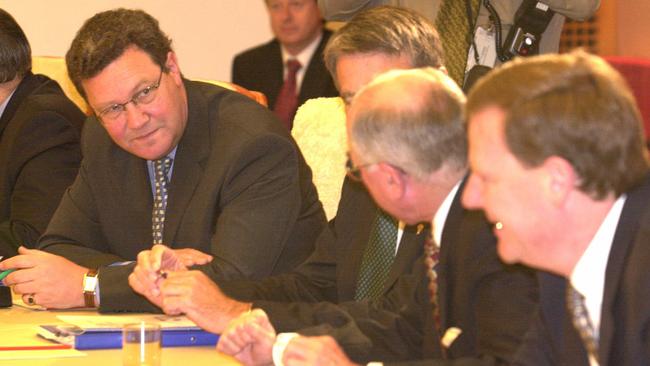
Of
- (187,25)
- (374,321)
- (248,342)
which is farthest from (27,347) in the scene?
(187,25)

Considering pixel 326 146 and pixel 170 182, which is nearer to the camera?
pixel 170 182

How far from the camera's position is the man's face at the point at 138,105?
3.42m

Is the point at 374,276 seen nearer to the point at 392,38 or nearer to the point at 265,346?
the point at 265,346

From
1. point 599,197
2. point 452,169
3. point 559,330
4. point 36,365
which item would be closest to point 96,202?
point 36,365

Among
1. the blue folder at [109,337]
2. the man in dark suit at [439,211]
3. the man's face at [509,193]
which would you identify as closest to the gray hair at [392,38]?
the man in dark suit at [439,211]

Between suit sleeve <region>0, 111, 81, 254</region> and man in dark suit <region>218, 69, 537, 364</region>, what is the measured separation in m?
1.65

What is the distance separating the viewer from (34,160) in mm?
4102

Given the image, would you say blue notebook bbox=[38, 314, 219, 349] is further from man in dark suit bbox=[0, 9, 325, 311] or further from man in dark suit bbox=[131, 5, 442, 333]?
man in dark suit bbox=[0, 9, 325, 311]

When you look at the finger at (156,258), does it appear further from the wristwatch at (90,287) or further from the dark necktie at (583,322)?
the dark necktie at (583,322)

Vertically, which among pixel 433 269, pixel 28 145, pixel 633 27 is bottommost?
pixel 633 27

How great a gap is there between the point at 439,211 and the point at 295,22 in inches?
143

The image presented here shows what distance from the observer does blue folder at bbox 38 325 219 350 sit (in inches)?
105

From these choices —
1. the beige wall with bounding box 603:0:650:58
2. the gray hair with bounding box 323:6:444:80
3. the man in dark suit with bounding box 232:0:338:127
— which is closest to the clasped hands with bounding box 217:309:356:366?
the gray hair with bounding box 323:6:444:80

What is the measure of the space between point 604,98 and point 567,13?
233cm
